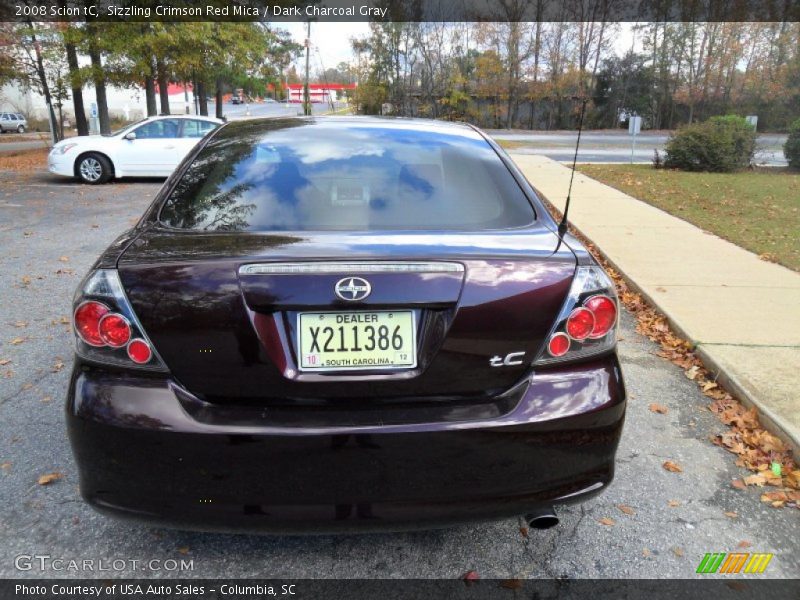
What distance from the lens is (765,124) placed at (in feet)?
129

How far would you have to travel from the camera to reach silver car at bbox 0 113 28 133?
40.3 meters

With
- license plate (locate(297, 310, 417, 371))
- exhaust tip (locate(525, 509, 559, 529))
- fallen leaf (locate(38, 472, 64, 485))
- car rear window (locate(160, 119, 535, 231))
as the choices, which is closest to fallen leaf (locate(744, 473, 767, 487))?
exhaust tip (locate(525, 509, 559, 529))

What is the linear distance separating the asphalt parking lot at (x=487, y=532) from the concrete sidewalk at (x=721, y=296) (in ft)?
1.29

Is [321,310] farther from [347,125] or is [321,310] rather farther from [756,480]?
[756,480]

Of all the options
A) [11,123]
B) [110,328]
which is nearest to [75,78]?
[110,328]

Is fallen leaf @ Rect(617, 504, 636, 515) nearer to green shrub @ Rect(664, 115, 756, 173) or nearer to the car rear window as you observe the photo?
the car rear window

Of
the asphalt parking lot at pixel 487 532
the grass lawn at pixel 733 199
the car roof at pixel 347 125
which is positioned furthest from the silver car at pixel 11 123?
the car roof at pixel 347 125

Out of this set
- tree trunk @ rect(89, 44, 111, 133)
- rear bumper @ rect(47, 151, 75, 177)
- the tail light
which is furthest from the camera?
tree trunk @ rect(89, 44, 111, 133)

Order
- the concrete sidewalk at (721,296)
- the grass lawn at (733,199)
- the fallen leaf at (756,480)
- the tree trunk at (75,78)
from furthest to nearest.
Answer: the tree trunk at (75,78) → the grass lawn at (733,199) → the concrete sidewalk at (721,296) → the fallen leaf at (756,480)

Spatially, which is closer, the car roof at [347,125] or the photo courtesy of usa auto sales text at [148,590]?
the photo courtesy of usa auto sales text at [148,590]

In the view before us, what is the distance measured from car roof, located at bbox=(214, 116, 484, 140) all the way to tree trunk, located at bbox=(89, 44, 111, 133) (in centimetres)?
1736

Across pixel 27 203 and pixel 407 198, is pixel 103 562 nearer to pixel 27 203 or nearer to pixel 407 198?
→ pixel 407 198

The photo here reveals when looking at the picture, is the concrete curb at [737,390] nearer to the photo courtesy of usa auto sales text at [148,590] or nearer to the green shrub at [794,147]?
the photo courtesy of usa auto sales text at [148,590]

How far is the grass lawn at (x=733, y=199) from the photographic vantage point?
→ 329 inches
